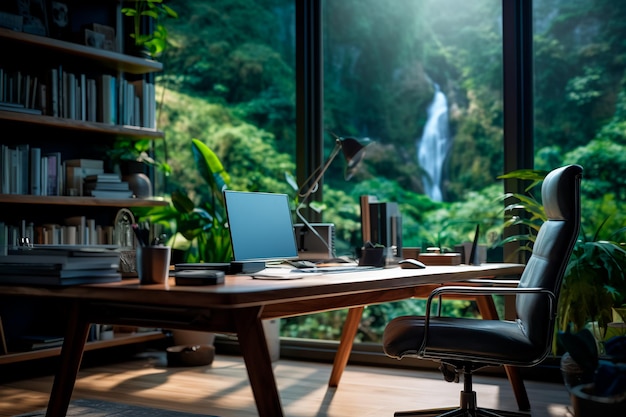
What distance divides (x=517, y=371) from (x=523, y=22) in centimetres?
201

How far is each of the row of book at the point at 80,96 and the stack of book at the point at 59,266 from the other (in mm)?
1888

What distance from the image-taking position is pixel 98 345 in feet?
15.2

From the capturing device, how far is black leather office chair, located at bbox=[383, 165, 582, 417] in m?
2.75

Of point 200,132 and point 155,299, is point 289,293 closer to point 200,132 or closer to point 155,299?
point 155,299

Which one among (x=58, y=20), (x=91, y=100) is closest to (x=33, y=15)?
(x=58, y=20)

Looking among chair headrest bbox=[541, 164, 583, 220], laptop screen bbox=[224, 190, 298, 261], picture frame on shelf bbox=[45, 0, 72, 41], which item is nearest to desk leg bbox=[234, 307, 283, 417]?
laptop screen bbox=[224, 190, 298, 261]

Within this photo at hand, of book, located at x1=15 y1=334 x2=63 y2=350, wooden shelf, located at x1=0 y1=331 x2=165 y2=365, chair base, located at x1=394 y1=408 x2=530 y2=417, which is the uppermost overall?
book, located at x1=15 y1=334 x2=63 y2=350

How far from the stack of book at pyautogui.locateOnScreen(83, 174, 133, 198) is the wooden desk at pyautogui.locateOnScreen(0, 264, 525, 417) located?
2.00 m

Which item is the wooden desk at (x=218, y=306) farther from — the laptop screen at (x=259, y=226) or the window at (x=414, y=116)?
the window at (x=414, y=116)

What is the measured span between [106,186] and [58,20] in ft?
3.35

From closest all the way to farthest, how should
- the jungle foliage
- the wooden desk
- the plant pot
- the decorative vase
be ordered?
1. the wooden desk
2. the plant pot
3. the decorative vase
4. the jungle foliage

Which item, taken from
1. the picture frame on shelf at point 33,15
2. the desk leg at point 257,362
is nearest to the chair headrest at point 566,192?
the desk leg at point 257,362

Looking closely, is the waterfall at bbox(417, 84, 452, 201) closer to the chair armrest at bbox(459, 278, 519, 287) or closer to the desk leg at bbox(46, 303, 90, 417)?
the chair armrest at bbox(459, 278, 519, 287)

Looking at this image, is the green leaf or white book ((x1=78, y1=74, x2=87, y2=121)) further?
the green leaf
